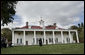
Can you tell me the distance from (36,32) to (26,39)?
359cm

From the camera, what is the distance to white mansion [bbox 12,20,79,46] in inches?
2094

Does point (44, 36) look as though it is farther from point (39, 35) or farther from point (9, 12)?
point (9, 12)

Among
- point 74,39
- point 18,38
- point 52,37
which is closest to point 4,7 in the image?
point 18,38

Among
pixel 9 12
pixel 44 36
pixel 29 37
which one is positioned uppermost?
pixel 9 12

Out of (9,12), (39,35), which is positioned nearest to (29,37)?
(39,35)

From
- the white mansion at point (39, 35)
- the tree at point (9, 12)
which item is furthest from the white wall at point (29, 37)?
the tree at point (9, 12)

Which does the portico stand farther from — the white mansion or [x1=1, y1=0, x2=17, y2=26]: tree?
[x1=1, y1=0, x2=17, y2=26]: tree

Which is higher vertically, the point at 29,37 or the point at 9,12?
the point at 9,12

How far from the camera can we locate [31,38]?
55.5 m

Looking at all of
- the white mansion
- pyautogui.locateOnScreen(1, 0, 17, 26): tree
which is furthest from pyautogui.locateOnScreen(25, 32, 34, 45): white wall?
pyautogui.locateOnScreen(1, 0, 17, 26): tree

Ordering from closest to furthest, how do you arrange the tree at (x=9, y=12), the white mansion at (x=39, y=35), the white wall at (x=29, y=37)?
the tree at (x=9, y=12)
the white mansion at (x=39, y=35)
the white wall at (x=29, y=37)

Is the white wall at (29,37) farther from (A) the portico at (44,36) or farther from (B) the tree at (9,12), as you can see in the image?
(B) the tree at (9,12)

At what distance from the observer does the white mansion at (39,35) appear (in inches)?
2094

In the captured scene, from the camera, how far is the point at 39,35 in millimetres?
57031
